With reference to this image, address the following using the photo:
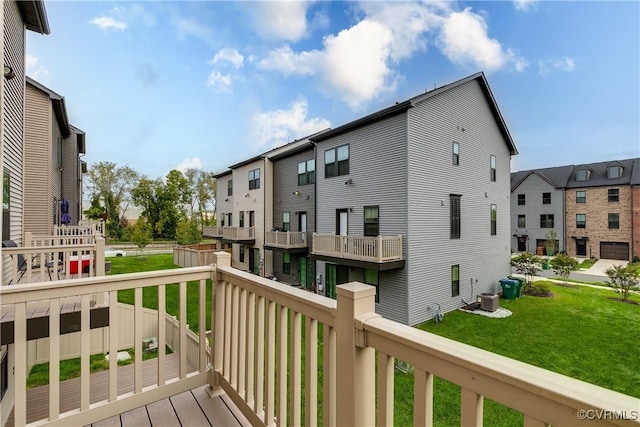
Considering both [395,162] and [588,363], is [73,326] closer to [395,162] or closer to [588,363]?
[395,162]

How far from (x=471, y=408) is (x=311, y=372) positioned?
0.91 meters

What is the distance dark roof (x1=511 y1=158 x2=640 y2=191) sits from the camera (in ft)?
74.1

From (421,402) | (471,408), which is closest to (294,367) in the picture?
(421,402)

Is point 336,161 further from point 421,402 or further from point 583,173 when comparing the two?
point 583,173

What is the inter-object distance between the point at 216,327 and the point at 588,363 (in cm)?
943

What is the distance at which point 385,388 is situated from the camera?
1.22m

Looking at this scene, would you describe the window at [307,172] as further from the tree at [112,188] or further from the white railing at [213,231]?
the tree at [112,188]

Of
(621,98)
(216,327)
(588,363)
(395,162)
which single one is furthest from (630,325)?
(216,327)

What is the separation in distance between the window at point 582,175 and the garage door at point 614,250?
5572mm

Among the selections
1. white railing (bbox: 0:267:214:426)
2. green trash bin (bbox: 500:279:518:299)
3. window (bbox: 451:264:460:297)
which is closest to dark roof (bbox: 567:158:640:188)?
green trash bin (bbox: 500:279:518:299)

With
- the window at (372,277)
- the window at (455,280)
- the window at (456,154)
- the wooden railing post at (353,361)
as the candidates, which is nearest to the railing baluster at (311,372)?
the wooden railing post at (353,361)

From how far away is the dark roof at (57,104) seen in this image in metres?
9.84

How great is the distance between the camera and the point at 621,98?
49.3ft
